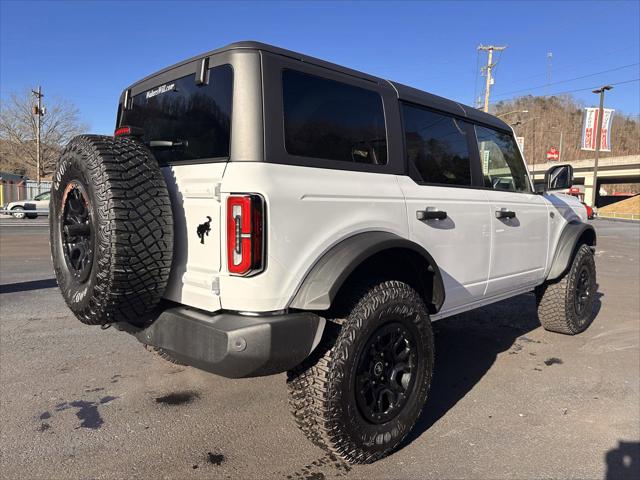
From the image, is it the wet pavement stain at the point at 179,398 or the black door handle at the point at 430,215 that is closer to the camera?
the black door handle at the point at 430,215

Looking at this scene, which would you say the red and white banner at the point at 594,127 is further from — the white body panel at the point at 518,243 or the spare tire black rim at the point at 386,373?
the spare tire black rim at the point at 386,373

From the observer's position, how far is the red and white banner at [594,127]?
40.8 m

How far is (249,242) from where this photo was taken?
2102 millimetres

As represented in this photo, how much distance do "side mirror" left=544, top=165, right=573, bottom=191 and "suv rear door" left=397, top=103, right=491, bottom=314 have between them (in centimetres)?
109

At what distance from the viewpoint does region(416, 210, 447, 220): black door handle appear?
2906 mm

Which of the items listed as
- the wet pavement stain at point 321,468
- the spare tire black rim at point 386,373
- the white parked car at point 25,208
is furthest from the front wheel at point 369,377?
the white parked car at point 25,208

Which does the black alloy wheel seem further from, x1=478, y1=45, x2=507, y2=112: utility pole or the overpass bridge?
the overpass bridge

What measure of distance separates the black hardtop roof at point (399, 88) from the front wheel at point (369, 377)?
4.10 ft

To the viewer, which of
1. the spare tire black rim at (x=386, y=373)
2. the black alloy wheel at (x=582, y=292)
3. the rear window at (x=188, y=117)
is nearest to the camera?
the rear window at (x=188, y=117)

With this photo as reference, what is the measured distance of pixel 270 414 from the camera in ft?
10.1

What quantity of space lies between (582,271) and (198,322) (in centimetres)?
432

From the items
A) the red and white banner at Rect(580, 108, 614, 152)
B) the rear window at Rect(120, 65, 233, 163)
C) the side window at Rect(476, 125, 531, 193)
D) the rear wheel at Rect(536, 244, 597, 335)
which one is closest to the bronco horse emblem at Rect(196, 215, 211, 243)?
the rear window at Rect(120, 65, 233, 163)

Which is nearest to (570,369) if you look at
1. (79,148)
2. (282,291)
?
(282,291)

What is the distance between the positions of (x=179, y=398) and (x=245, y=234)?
174 centimetres
